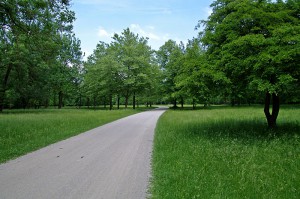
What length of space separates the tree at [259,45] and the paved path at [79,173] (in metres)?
4.86

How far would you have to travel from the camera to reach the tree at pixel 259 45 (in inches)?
350

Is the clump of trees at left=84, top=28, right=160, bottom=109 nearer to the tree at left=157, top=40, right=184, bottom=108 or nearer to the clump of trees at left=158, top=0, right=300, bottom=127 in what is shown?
the tree at left=157, top=40, right=184, bottom=108

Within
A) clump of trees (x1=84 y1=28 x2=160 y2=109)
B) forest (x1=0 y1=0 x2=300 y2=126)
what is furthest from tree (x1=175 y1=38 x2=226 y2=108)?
clump of trees (x1=84 y1=28 x2=160 y2=109)

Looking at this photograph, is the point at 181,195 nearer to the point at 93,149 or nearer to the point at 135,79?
the point at 93,149

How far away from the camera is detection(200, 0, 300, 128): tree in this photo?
350 inches

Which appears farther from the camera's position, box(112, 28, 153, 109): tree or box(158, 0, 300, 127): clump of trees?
box(112, 28, 153, 109): tree

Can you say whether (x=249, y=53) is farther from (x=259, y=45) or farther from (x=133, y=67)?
(x=133, y=67)

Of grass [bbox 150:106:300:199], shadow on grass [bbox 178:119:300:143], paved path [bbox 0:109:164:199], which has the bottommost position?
paved path [bbox 0:109:164:199]

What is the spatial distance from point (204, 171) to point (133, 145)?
171 inches

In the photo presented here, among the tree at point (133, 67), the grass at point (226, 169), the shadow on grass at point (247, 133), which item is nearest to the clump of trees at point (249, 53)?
the shadow on grass at point (247, 133)

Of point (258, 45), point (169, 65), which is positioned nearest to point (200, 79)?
point (258, 45)

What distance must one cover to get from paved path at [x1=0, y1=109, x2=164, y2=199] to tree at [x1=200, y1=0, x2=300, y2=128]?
15.9 feet

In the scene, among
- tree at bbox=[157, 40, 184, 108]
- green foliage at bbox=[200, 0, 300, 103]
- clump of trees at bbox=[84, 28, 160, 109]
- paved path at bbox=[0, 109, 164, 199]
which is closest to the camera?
paved path at bbox=[0, 109, 164, 199]

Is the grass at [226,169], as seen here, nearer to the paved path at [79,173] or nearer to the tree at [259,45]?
the paved path at [79,173]
